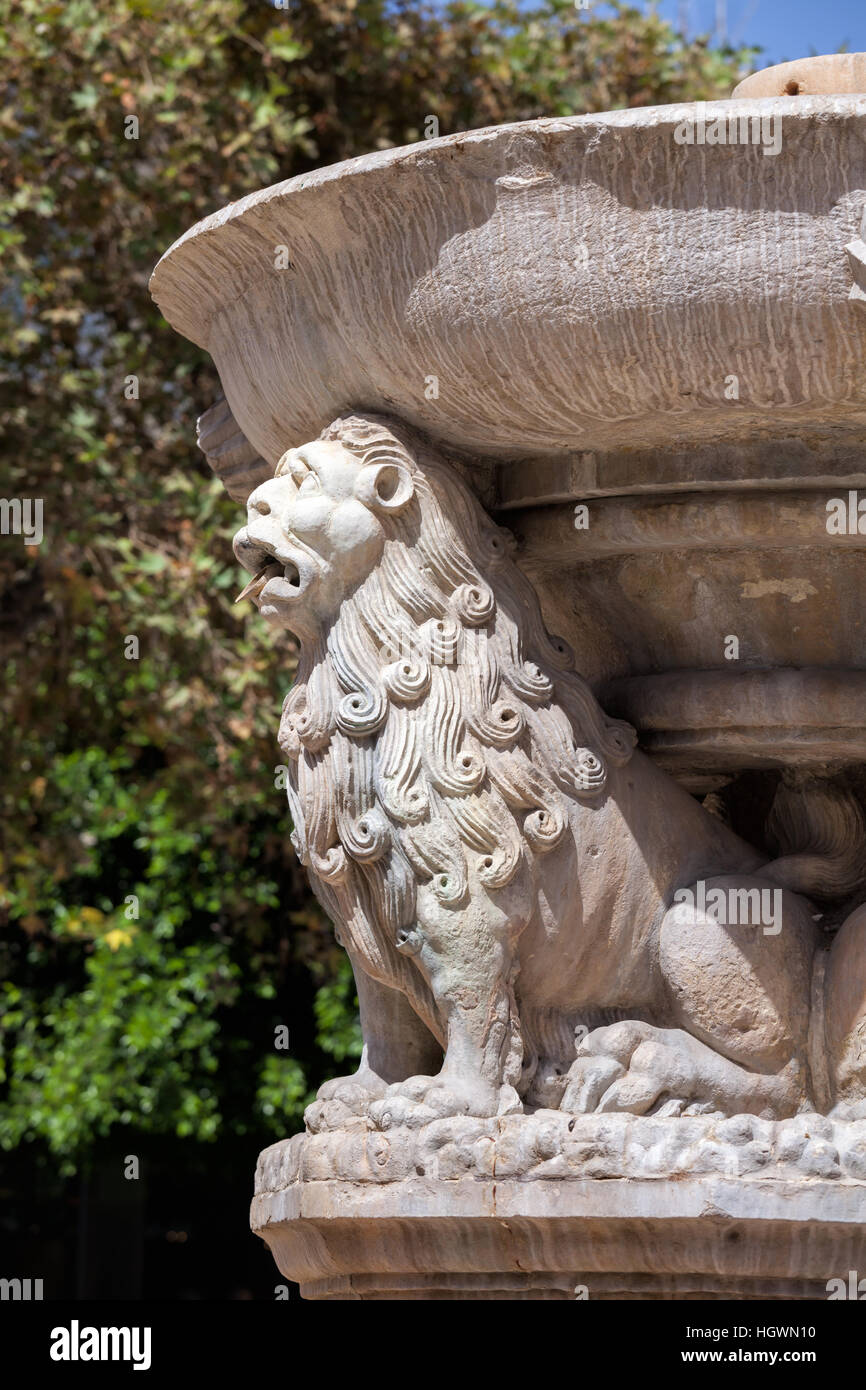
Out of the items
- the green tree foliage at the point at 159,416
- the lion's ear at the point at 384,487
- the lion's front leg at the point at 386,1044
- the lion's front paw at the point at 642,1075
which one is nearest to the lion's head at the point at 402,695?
the lion's ear at the point at 384,487

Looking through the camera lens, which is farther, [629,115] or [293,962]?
[293,962]

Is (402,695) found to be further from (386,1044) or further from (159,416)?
(159,416)

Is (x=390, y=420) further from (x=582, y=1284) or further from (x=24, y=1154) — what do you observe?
(x=24, y=1154)

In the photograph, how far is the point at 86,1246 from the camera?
9633mm

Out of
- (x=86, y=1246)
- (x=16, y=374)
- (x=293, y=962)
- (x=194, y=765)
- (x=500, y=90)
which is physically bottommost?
(x=86, y=1246)

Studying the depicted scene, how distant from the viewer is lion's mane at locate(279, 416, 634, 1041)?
2.56 m

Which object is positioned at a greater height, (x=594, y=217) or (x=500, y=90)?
(x=500, y=90)

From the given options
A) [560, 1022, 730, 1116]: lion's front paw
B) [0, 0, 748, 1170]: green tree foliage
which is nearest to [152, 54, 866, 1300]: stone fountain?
[560, 1022, 730, 1116]: lion's front paw

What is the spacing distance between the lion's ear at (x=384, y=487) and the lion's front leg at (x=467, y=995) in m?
0.55

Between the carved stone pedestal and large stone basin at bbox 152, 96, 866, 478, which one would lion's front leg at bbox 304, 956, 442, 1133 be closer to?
the carved stone pedestal

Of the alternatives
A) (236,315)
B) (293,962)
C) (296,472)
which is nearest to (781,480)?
(296,472)

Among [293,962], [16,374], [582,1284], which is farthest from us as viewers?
[293,962]

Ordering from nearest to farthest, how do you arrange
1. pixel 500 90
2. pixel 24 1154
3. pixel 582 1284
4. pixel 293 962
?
pixel 582 1284
pixel 500 90
pixel 293 962
pixel 24 1154

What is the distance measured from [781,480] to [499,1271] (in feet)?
3.74
